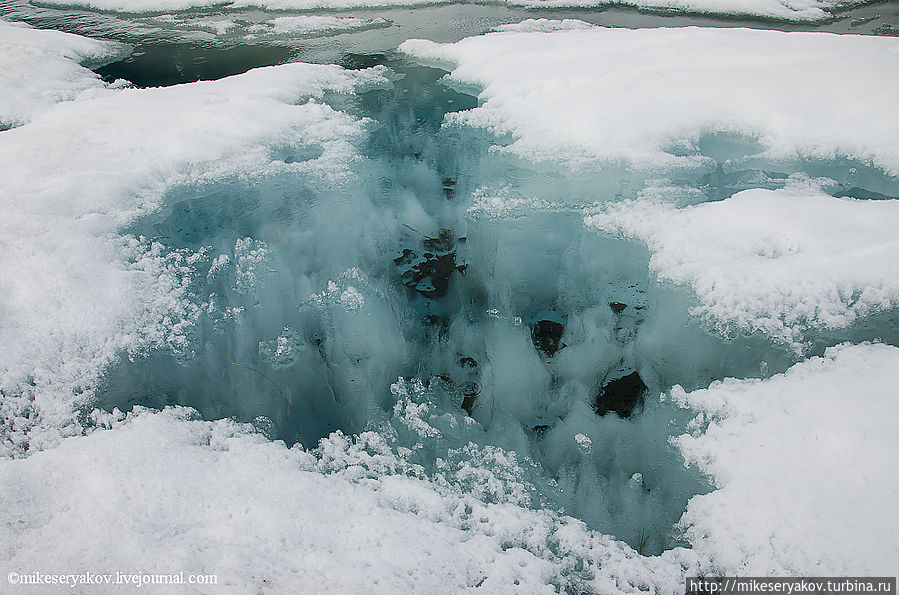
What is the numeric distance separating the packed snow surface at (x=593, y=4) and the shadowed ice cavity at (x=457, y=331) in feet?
20.9

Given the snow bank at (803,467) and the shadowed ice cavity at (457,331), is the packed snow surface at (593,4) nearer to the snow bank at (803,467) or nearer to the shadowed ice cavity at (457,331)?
the shadowed ice cavity at (457,331)

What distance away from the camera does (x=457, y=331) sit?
2.89 meters

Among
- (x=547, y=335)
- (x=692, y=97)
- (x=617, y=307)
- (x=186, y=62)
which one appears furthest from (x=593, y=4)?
(x=547, y=335)

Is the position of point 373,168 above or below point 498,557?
above

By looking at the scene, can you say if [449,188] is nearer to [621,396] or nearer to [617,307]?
[617,307]

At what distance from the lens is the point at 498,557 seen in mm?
1716

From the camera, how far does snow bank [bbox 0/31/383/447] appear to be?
227 centimetres

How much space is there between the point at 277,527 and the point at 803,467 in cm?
181

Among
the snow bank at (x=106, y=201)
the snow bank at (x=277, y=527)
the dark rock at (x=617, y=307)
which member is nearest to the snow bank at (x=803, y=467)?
the snow bank at (x=277, y=527)

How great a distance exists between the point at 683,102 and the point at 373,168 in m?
2.51

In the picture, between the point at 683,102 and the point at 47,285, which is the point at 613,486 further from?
the point at 683,102

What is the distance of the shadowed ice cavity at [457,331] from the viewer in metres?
2.25

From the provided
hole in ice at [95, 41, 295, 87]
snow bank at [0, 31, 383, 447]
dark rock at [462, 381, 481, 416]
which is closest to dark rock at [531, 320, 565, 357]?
dark rock at [462, 381, 481, 416]

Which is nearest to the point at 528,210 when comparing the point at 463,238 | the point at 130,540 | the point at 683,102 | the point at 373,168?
the point at 463,238
